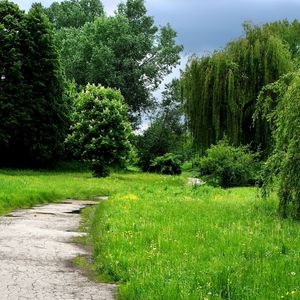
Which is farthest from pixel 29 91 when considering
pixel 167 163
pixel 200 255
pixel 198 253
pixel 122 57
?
pixel 200 255

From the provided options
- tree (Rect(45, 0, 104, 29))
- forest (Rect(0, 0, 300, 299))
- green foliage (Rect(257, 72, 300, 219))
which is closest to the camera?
forest (Rect(0, 0, 300, 299))

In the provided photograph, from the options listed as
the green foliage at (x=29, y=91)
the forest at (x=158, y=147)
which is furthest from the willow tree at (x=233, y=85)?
the green foliage at (x=29, y=91)

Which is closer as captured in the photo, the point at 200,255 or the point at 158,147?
the point at 200,255

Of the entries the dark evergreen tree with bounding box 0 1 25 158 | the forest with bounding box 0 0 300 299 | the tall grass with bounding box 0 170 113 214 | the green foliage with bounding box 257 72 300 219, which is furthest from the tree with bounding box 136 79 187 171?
the green foliage with bounding box 257 72 300 219

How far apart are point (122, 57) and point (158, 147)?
17427 millimetres

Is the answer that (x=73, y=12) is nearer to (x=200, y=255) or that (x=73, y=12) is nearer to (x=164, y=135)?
(x=164, y=135)

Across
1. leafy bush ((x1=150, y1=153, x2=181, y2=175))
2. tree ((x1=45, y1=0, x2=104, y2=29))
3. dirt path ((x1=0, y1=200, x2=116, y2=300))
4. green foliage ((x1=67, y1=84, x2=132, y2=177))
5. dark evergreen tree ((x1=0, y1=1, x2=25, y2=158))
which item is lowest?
dirt path ((x1=0, y1=200, x2=116, y2=300))

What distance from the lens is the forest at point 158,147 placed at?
28.8 feet

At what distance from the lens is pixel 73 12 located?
83.2 meters

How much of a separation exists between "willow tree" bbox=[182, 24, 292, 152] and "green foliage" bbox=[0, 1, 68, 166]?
1199 centimetres

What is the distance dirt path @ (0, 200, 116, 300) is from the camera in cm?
762

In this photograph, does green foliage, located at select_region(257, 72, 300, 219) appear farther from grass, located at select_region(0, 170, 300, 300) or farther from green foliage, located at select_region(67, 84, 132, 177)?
green foliage, located at select_region(67, 84, 132, 177)

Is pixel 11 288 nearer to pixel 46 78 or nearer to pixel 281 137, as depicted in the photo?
pixel 281 137

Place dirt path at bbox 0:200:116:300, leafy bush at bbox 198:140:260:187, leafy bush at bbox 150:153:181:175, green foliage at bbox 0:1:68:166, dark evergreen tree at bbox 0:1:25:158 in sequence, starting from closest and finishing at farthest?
dirt path at bbox 0:200:116:300 < leafy bush at bbox 198:140:260:187 < dark evergreen tree at bbox 0:1:25:158 < green foliage at bbox 0:1:68:166 < leafy bush at bbox 150:153:181:175
